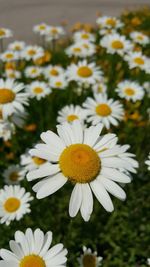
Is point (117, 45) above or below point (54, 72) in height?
below

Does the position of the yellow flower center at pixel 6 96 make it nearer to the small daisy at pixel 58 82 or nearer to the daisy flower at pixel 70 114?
the daisy flower at pixel 70 114

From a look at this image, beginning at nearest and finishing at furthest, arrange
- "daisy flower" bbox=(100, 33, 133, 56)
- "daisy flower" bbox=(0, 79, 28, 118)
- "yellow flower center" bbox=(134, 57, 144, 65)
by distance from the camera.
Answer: "daisy flower" bbox=(0, 79, 28, 118), "yellow flower center" bbox=(134, 57, 144, 65), "daisy flower" bbox=(100, 33, 133, 56)

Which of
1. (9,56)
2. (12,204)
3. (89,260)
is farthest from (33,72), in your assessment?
(89,260)

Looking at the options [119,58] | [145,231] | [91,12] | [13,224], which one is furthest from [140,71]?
[91,12]

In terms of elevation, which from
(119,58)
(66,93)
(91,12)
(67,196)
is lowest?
(67,196)

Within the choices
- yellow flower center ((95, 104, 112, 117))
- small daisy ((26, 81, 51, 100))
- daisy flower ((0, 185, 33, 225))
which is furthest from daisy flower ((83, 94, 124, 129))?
daisy flower ((0, 185, 33, 225))

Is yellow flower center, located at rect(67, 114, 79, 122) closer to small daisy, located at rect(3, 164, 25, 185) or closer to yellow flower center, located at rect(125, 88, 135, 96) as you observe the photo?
small daisy, located at rect(3, 164, 25, 185)

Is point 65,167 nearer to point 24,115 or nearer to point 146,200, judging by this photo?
point 146,200

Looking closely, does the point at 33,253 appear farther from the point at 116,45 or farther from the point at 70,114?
the point at 116,45
